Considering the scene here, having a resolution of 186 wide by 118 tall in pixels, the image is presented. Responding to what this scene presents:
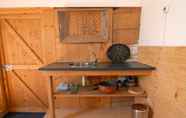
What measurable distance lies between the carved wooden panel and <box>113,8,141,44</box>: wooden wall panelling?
0.43 ft

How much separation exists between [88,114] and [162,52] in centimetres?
158

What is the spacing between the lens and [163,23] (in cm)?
172

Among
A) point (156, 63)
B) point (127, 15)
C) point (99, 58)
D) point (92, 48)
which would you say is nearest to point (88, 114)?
point (99, 58)

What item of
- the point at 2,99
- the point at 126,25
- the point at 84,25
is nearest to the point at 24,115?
the point at 2,99

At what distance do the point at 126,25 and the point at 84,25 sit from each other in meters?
0.73

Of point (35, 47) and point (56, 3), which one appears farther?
point (35, 47)

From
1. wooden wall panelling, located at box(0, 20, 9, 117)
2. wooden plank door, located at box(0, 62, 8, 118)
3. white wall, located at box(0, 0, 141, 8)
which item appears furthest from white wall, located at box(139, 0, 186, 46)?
wooden plank door, located at box(0, 62, 8, 118)

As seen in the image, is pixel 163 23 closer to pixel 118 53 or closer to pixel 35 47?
pixel 118 53

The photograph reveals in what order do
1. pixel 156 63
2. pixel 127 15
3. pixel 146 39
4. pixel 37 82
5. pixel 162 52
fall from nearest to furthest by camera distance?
pixel 162 52, pixel 156 63, pixel 146 39, pixel 127 15, pixel 37 82

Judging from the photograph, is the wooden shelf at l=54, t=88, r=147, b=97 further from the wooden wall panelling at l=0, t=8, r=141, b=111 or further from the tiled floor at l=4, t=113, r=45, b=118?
the tiled floor at l=4, t=113, r=45, b=118

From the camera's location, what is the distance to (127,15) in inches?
99.2

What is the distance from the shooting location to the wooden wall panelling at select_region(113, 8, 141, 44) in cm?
251

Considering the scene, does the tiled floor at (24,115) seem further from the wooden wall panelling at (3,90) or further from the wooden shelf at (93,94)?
the wooden shelf at (93,94)

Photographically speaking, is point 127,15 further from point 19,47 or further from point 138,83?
point 19,47
